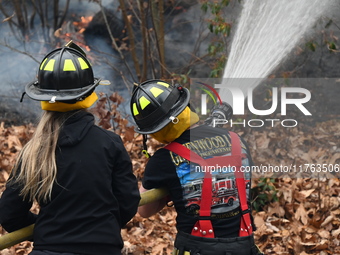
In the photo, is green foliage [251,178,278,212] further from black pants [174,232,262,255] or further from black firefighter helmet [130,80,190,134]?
black firefighter helmet [130,80,190,134]

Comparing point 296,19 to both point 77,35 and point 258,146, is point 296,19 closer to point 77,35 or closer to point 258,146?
point 258,146

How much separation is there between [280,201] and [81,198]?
11.7 ft

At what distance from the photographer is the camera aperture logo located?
4055 millimetres

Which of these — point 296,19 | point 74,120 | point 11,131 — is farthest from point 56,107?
point 11,131

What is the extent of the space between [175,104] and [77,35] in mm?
7589

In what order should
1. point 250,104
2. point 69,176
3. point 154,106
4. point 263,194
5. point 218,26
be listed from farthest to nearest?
point 218,26 < point 263,194 < point 250,104 < point 154,106 < point 69,176

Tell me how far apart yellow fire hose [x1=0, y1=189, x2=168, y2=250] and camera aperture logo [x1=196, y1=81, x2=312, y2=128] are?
732 millimetres

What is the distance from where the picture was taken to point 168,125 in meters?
3.33

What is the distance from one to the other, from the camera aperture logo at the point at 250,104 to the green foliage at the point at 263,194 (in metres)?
0.75

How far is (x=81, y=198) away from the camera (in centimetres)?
290

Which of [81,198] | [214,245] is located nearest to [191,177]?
[214,245]

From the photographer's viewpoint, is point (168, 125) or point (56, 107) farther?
point (168, 125)

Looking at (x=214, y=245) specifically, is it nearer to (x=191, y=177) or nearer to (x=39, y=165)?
(x=191, y=177)

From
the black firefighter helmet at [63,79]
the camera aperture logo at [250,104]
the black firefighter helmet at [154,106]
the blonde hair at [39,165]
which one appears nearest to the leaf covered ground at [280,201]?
the camera aperture logo at [250,104]
